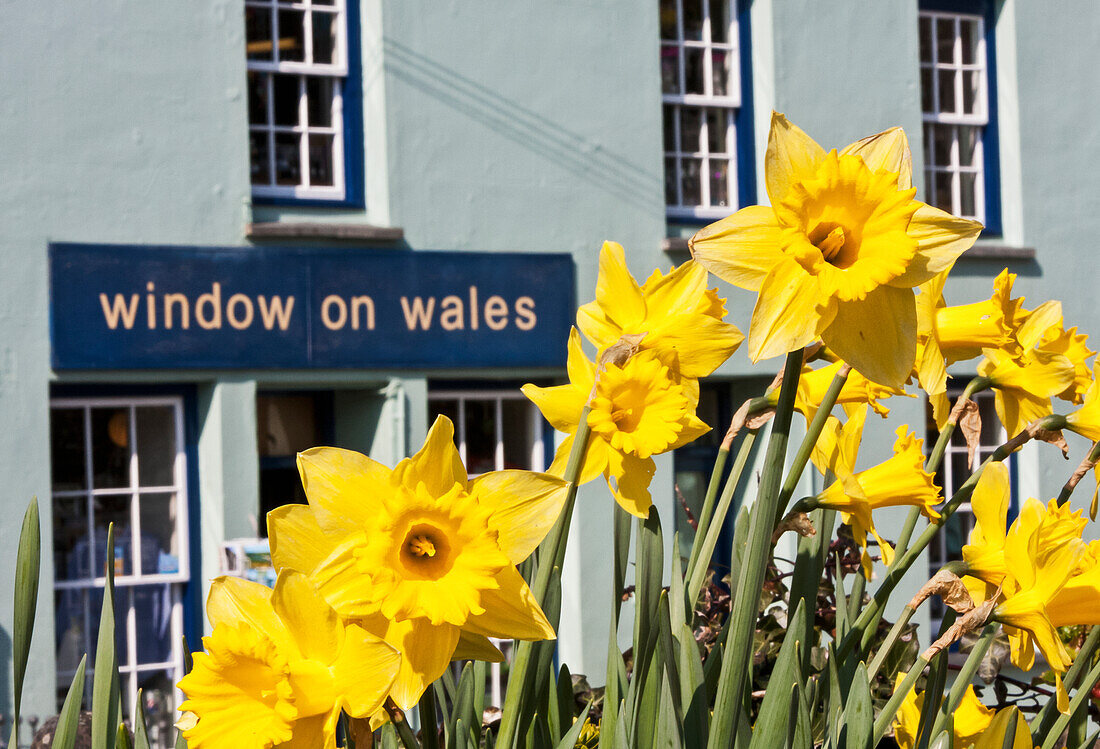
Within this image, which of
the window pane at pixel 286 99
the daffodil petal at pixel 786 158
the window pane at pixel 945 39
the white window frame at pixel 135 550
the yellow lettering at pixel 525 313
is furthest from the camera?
the window pane at pixel 945 39

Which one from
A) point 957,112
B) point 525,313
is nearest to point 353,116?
point 525,313

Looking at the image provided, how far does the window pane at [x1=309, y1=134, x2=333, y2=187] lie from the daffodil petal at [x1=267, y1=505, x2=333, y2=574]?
19.9ft

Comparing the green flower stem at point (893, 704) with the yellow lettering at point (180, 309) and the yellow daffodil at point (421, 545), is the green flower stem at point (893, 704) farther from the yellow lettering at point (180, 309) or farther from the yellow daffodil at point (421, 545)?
the yellow lettering at point (180, 309)

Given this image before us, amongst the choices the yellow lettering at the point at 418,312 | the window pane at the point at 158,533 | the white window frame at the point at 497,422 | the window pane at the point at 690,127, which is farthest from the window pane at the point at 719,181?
the window pane at the point at 158,533

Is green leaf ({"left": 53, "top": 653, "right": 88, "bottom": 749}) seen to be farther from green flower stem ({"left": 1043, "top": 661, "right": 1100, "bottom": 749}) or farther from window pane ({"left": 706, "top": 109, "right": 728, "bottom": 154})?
window pane ({"left": 706, "top": 109, "right": 728, "bottom": 154})

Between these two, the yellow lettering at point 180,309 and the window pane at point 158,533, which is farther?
the window pane at point 158,533

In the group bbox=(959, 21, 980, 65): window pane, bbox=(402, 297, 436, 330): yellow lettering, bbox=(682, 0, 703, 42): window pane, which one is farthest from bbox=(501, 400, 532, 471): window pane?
bbox=(959, 21, 980, 65): window pane

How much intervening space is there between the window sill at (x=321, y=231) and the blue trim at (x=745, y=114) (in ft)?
7.36

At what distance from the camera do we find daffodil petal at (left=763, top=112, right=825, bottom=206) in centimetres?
105

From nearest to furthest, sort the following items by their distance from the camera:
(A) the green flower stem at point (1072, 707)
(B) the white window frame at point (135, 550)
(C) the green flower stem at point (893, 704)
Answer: (C) the green flower stem at point (893, 704)
(A) the green flower stem at point (1072, 707)
(B) the white window frame at point (135, 550)

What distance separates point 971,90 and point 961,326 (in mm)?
7798

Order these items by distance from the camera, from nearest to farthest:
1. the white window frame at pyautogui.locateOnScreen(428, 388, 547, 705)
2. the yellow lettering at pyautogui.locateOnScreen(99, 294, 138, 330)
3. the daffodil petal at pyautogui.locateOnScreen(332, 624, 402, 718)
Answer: the daffodil petal at pyautogui.locateOnScreen(332, 624, 402, 718) → the yellow lettering at pyautogui.locateOnScreen(99, 294, 138, 330) → the white window frame at pyautogui.locateOnScreen(428, 388, 547, 705)

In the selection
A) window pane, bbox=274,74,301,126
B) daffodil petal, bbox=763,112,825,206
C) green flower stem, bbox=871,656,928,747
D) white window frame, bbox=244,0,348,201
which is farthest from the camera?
window pane, bbox=274,74,301,126

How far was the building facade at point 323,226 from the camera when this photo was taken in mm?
6105
